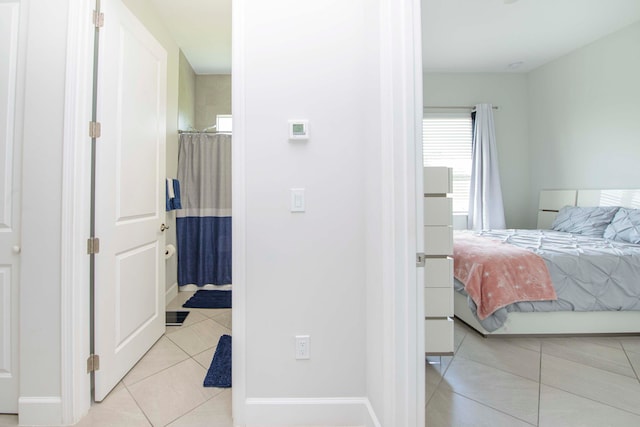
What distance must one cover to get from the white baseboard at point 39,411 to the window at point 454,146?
14.9ft

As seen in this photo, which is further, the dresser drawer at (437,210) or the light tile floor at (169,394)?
the dresser drawer at (437,210)

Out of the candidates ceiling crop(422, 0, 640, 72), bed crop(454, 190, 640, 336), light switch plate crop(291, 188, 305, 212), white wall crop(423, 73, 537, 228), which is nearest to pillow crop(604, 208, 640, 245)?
bed crop(454, 190, 640, 336)

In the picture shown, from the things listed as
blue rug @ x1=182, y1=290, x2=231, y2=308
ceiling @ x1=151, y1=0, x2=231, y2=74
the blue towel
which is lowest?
blue rug @ x1=182, y1=290, x2=231, y2=308

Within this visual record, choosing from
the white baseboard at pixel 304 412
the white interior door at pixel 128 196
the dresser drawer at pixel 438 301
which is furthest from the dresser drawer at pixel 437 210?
the white interior door at pixel 128 196

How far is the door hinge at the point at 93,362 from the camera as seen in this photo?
1.49 m

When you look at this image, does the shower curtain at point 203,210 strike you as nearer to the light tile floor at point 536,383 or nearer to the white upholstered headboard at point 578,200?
the light tile floor at point 536,383

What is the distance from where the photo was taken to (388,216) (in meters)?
1.12

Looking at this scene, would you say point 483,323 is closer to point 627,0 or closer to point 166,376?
point 166,376

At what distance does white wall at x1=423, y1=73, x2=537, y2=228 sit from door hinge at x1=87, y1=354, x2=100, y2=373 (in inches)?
183

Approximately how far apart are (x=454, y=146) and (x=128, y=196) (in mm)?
4302

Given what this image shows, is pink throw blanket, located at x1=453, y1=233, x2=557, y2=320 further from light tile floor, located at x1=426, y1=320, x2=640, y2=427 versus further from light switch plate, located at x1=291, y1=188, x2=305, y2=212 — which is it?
light switch plate, located at x1=291, y1=188, x2=305, y2=212

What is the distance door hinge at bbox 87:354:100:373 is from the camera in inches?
58.7

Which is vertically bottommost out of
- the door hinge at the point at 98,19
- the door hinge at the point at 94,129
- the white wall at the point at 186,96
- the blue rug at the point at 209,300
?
the blue rug at the point at 209,300

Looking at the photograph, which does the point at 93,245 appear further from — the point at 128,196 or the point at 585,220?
the point at 585,220
